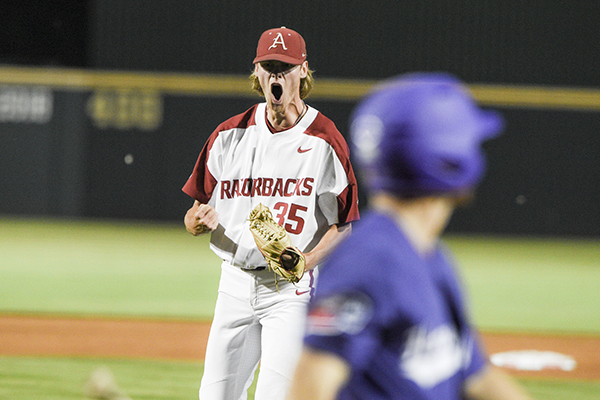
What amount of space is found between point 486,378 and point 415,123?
598mm

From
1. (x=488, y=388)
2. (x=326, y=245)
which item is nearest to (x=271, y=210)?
(x=326, y=245)

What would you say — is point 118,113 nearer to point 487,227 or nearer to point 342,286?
point 487,227

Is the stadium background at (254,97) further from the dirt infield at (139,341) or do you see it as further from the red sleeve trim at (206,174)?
the red sleeve trim at (206,174)

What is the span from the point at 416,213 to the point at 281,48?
82.7 inches

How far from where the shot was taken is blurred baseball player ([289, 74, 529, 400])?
4.40 feet

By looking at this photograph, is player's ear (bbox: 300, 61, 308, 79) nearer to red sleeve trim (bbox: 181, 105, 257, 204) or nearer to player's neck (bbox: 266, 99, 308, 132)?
player's neck (bbox: 266, 99, 308, 132)

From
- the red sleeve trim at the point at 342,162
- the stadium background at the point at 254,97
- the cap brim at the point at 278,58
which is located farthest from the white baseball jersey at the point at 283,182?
→ the stadium background at the point at 254,97

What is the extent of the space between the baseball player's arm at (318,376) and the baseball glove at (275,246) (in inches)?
77.0

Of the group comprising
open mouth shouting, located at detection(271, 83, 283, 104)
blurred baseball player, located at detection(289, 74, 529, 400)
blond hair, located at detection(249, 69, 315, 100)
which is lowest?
blurred baseball player, located at detection(289, 74, 529, 400)

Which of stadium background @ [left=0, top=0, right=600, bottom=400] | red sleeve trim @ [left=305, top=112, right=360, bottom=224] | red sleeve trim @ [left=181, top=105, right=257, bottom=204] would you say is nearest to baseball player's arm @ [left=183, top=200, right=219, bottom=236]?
red sleeve trim @ [left=181, top=105, right=257, bottom=204]

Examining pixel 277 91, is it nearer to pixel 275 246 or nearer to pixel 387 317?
pixel 275 246

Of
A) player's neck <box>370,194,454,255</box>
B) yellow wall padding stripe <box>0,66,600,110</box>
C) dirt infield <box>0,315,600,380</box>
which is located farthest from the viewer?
yellow wall padding stripe <box>0,66,600,110</box>

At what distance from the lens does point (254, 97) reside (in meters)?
19.4

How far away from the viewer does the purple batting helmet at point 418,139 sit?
55.1 inches
